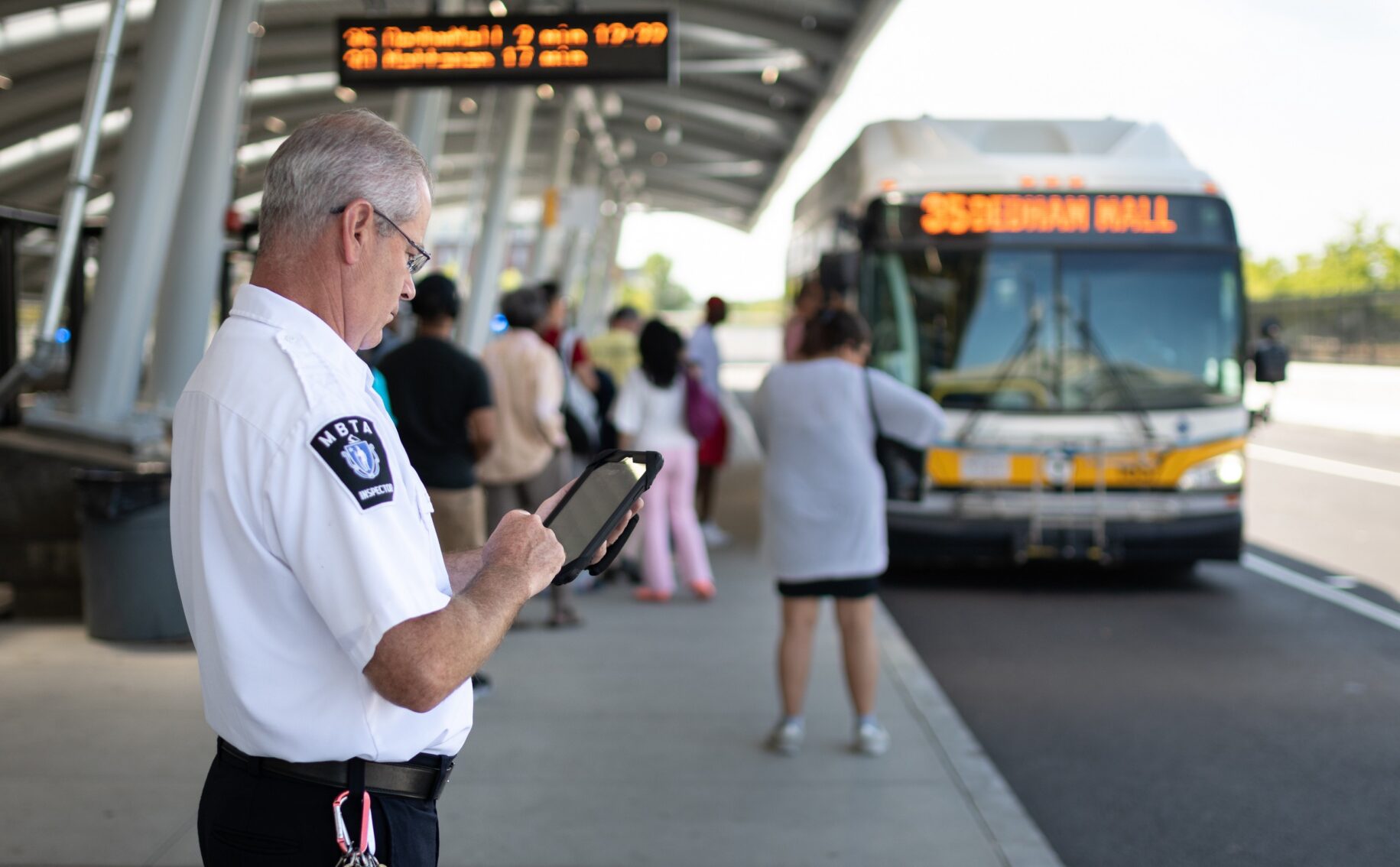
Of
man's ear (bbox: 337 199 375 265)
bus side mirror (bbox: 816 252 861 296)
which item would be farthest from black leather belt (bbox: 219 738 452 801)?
bus side mirror (bbox: 816 252 861 296)

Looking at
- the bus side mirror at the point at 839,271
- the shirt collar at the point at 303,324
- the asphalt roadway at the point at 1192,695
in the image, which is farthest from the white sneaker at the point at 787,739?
the shirt collar at the point at 303,324

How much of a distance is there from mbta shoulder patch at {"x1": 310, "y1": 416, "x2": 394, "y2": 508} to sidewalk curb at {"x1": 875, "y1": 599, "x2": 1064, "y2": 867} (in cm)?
338

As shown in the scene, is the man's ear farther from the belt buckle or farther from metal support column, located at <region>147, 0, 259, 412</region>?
metal support column, located at <region>147, 0, 259, 412</region>

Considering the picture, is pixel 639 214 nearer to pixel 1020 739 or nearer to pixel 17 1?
pixel 17 1

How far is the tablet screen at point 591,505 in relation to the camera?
2.37 meters

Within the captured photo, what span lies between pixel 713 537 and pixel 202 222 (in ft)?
16.4

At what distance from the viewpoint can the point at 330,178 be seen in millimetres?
2121

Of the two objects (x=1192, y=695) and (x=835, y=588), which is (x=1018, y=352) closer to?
(x=1192, y=695)

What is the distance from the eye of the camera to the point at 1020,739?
649 cm

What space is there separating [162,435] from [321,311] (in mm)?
7765

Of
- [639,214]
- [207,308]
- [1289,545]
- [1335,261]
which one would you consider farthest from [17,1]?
[1335,261]

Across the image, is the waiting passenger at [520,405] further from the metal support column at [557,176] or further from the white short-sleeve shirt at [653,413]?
the metal support column at [557,176]

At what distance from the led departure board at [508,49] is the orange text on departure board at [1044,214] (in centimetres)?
223

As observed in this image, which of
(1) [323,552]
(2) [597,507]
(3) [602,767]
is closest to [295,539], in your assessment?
(1) [323,552]
